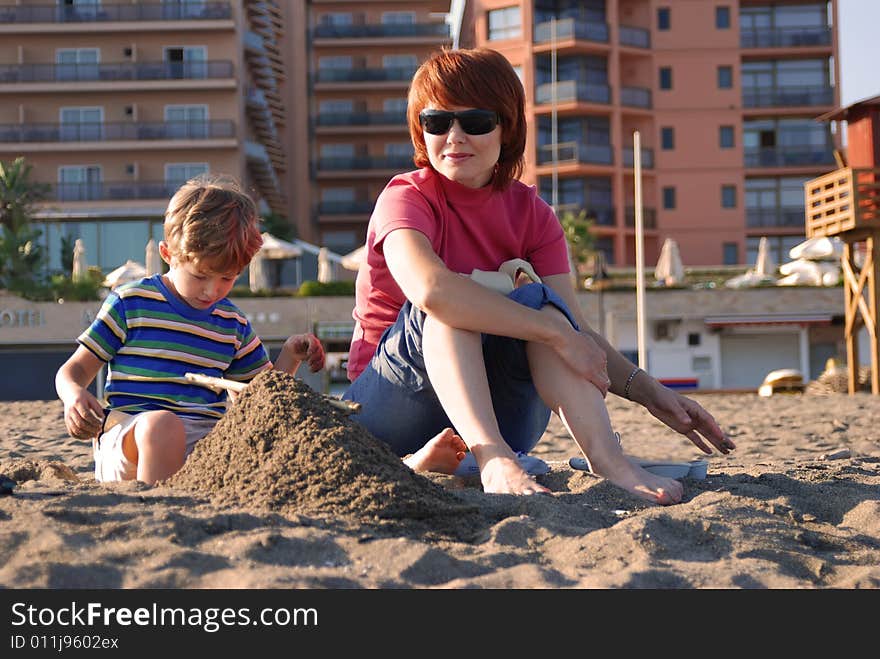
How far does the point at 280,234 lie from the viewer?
4381 centimetres

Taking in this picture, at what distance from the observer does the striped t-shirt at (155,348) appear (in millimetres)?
3535

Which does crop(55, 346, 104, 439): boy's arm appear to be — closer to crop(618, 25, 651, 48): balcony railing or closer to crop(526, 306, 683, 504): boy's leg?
crop(526, 306, 683, 504): boy's leg

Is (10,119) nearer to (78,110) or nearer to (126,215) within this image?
(78,110)

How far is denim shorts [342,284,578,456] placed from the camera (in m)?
3.23

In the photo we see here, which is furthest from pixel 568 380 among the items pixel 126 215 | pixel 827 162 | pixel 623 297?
pixel 827 162

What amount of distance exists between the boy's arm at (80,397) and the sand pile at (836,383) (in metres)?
15.8

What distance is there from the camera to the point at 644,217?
148ft

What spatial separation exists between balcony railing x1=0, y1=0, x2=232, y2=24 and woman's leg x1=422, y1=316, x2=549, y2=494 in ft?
133

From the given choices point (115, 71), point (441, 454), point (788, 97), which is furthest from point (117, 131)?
point (441, 454)

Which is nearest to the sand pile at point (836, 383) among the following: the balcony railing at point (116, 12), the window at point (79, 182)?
the window at point (79, 182)

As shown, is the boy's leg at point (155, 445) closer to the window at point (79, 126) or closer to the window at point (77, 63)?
the window at point (79, 126)

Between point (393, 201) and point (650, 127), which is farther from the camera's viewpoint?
point (650, 127)
